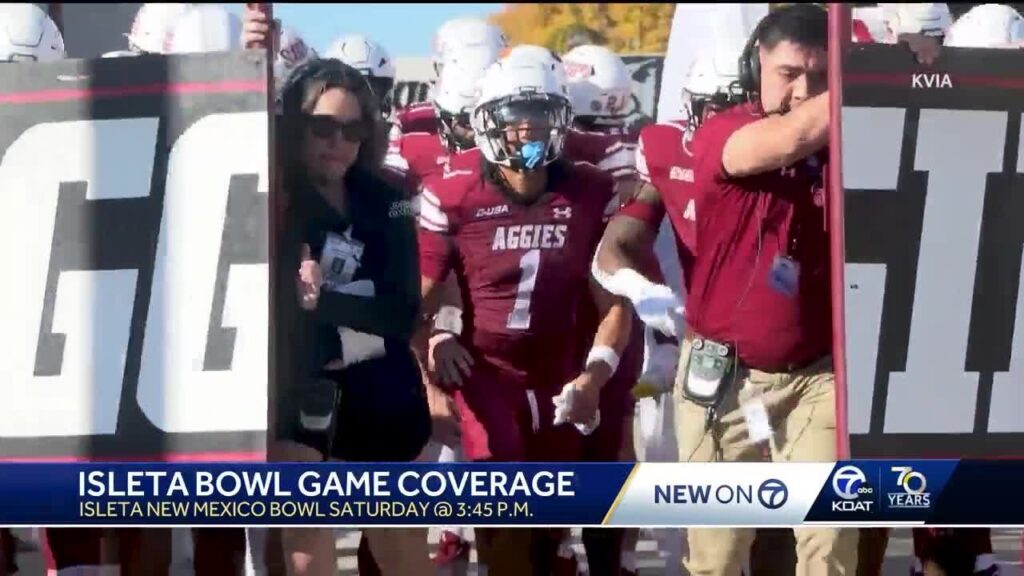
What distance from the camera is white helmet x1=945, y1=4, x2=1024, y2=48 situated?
14.7ft

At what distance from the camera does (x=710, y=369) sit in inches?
167

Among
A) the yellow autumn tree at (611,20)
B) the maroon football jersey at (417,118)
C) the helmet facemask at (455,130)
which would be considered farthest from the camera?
the yellow autumn tree at (611,20)

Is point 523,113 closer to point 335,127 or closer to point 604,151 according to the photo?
point 604,151

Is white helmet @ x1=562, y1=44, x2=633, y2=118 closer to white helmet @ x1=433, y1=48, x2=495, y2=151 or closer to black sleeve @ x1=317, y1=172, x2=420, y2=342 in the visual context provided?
white helmet @ x1=433, y1=48, x2=495, y2=151

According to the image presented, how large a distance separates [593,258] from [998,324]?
1042 mm

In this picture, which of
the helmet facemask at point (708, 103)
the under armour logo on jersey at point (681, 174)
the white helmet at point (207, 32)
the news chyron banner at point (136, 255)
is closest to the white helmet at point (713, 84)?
the helmet facemask at point (708, 103)

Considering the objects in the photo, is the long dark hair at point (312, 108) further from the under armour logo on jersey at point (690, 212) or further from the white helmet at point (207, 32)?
the under armour logo on jersey at point (690, 212)

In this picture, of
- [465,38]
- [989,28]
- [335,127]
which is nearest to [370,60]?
[335,127]

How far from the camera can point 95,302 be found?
3.99 m

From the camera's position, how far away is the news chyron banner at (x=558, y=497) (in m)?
4.03

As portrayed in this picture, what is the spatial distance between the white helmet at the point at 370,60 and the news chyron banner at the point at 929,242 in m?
1.26

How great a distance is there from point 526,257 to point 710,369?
0.57 metres

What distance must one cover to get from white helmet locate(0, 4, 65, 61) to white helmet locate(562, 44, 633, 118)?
1.57 metres

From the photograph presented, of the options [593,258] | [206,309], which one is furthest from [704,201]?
[206,309]
